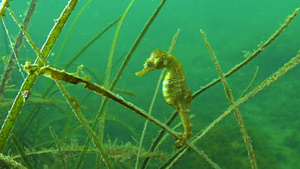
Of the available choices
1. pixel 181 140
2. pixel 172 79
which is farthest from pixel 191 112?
pixel 181 140

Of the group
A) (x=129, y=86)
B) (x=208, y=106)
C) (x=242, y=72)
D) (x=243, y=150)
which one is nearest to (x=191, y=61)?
(x=242, y=72)

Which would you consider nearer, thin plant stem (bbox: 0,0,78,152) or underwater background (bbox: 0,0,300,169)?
thin plant stem (bbox: 0,0,78,152)

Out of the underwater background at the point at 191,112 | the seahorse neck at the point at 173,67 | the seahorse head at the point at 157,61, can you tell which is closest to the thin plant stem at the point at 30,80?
the underwater background at the point at 191,112

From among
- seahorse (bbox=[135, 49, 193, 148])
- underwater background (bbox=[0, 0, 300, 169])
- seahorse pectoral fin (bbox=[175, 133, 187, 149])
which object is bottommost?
underwater background (bbox=[0, 0, 300, 169])

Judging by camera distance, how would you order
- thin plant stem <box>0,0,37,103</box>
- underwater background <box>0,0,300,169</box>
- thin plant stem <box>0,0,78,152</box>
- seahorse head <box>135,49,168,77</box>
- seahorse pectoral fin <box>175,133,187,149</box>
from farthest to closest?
underwater background <box>0,0,300,169</box> < thin plant stem <box>0,0,37,103</box> < seahorse head <box>135,49,168,77</box> < seahorse pectoral fin <box>175,133,187,149</box> < thin plant stem <box>0,0,78,152</box>

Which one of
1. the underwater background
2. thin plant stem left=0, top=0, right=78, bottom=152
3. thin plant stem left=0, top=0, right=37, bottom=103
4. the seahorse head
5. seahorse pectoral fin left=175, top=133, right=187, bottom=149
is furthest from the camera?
the underwater background

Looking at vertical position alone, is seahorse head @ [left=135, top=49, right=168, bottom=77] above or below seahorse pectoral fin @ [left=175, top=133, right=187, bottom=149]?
above

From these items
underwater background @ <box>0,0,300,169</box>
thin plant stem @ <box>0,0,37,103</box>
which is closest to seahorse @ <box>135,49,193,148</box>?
underwater background @ <box>0,0,300,169</box>

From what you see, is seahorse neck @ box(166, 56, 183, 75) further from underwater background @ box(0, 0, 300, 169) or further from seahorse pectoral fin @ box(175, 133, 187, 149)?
underwater background @ box(0, 0, 300, 169)

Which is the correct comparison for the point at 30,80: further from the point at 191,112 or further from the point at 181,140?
the point at 191,112
